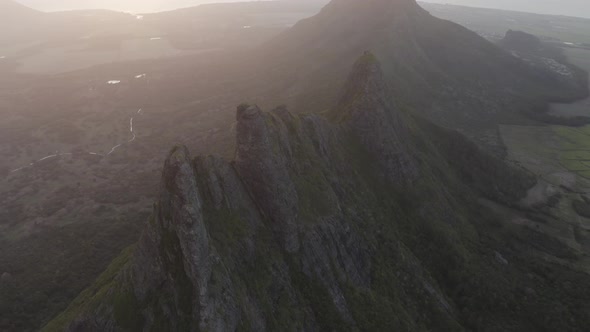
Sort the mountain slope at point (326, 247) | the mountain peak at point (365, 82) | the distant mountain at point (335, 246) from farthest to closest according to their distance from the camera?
the mountain peak at point (365, 82) < the distant mountain at point (335, 246) < the mountain slope at point (326, 247)

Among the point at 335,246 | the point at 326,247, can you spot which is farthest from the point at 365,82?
the point at 326,247

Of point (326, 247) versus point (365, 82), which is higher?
point (365, 82)

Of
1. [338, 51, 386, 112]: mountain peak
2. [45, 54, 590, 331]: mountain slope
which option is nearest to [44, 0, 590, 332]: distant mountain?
[45, 54, 590, 331]: mountain slope

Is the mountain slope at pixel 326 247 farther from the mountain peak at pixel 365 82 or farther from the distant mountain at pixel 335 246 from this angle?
the mountain peak at pixel 365 82

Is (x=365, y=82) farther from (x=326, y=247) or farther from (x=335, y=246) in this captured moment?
(x=326, y=247)

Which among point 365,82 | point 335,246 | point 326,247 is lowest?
point 335,246

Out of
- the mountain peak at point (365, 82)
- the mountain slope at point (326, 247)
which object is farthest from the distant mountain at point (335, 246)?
the mountain peak at point (365, 82)

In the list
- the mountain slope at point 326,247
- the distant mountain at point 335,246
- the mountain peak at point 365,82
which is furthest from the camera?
the mountain peak at point 365,82

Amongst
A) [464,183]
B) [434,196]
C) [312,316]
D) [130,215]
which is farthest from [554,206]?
[130,215]
